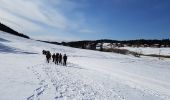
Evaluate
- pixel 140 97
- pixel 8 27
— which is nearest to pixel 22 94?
pixel 140 97

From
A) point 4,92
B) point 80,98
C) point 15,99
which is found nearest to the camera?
point 15,99

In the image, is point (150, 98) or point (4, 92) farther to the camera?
point (150, 98)

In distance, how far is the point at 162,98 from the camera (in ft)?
44.8

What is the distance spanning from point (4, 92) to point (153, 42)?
655 ft

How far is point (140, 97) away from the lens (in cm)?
1310

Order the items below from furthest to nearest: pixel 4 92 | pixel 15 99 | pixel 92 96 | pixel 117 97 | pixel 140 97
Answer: pixel 140 97, pixel 117 97, pixel 92 96, pixel 4 92, pixel 15 99

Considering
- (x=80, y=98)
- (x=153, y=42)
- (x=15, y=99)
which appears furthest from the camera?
(x=153, y=42)

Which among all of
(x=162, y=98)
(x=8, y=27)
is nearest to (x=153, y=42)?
(x=8, y=27)

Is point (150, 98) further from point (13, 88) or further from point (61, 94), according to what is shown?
point (13, 88)

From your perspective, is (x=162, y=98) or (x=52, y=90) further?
(x=162, y=98)

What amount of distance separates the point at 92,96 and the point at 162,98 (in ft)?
17.5

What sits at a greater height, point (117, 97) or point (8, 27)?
point (8, 27)

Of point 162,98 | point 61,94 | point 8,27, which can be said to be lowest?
point 162,98

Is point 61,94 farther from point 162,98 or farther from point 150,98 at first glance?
point 162,98
